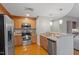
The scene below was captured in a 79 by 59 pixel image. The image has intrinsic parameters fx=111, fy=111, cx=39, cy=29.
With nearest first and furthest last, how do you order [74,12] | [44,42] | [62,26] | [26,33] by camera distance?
[74,12], [62,26], [44,42], [26,33]

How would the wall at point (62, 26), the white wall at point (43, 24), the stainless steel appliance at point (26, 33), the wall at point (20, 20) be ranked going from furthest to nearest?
the wall at point (20, 20) < the stainless steel appliance at point (26, 33) < the white wall at point (43, 24) < the wall at point (62, 26)

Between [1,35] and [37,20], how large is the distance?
2507 millimetres

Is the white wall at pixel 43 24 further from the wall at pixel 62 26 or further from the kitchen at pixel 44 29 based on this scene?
the wall at pixel 62 26

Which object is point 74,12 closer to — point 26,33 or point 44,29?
point 44,29

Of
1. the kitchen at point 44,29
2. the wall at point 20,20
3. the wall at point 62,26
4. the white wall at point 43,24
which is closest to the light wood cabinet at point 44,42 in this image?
the kitchen at point 44,29

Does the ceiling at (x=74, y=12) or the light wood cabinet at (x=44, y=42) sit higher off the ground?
the ceiling at (x=74, y=12)

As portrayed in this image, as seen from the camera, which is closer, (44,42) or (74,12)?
(74,12)

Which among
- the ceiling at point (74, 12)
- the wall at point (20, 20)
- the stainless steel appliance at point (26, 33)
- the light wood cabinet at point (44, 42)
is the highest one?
the ceiling at point (74, 12)

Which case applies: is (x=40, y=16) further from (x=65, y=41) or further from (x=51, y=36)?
(x=65, y=41)

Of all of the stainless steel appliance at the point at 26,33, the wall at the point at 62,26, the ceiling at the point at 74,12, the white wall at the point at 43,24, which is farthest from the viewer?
the stainless steel appliance at the point at 26,33

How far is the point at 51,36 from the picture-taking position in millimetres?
Result: 3656

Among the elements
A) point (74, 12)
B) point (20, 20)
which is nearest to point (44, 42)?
point (20, 20)
